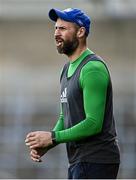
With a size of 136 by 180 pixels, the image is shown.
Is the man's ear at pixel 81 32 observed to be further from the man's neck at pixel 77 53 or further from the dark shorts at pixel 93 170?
the dark shorts at pixel 93 170

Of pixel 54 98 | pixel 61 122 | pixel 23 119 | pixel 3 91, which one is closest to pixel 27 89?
pixel 3 91

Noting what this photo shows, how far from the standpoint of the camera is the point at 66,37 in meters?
4.89

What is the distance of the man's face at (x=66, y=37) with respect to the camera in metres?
4.89

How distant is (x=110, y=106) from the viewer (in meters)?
4.78

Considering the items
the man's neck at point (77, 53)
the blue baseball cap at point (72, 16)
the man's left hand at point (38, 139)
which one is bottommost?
the man's left hand at point (38, 139)

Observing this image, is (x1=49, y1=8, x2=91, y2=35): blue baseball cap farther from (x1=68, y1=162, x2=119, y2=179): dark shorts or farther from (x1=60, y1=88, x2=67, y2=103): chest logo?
(x1=68, y1=162, x2=119, y2=179): dark shorts

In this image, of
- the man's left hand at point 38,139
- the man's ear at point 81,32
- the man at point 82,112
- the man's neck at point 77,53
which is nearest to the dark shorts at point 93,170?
the man at point 82,112

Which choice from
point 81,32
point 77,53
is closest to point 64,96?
point 77,53

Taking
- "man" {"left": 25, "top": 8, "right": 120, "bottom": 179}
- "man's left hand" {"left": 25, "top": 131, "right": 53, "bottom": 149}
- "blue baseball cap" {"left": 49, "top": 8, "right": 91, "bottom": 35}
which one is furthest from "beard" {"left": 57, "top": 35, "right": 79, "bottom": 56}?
"man's left hand" {"left": 25, "top": 131, "right": 53, "bottom": 149}

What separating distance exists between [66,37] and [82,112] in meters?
0.49

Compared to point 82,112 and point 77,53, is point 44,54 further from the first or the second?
point 82,112

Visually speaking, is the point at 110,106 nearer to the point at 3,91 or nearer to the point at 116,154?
the point at 116,154

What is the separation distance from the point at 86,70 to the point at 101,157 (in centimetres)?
54

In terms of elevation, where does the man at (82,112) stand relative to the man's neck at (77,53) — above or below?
below
